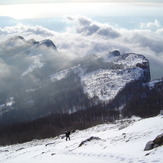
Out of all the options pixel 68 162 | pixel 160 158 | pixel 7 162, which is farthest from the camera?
pixel 7 162

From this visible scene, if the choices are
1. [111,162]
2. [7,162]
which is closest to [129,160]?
[111,162]

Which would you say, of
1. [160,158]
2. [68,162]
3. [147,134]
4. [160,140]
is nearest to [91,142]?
[147,134]

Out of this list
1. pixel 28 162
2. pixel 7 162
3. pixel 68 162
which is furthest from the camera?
pixel 7 162

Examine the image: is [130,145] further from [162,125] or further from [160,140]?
[162,125]

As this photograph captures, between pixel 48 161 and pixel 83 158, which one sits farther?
pixel 48 161

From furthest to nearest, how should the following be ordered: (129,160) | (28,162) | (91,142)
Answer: (91,142)
(28,162)
(129,160)

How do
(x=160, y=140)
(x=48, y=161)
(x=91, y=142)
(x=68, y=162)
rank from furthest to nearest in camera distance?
1. (x=91, y=142)
2. (x=48, y=161)
3. (x=68, y=162)
4. (x=160, y=140)

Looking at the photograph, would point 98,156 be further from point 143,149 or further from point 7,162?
point 7,162

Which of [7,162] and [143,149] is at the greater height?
[143,149]

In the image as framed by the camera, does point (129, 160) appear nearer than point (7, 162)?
Yes
